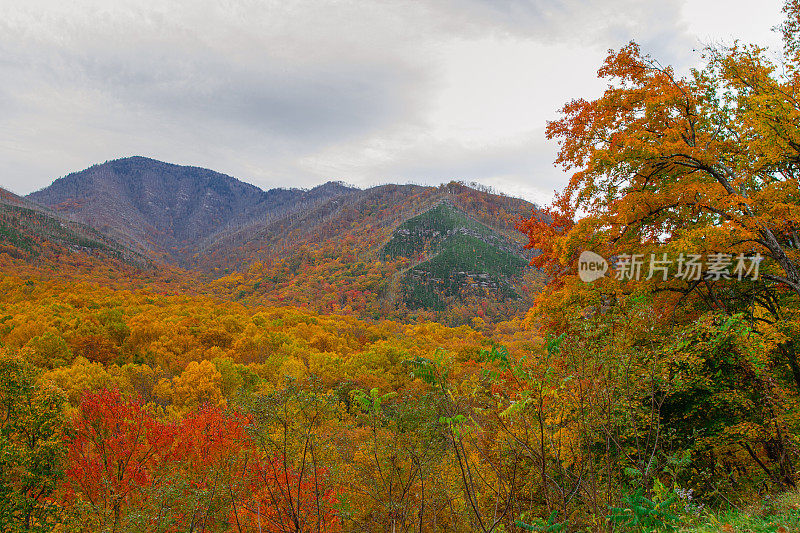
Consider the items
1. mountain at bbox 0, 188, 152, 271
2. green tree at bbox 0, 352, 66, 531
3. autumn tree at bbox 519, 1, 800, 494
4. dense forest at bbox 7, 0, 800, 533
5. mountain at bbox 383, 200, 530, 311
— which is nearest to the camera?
dense forest at bbox 7, 0, 800, 533

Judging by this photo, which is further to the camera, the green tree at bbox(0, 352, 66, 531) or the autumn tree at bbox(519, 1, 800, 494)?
the green tree at bbox(0, 352, 66, 531)

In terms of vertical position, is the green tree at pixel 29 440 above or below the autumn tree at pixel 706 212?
below

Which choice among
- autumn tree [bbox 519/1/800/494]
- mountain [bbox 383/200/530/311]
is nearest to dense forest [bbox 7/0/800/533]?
autumn tree [bbox 519/1/800/494]

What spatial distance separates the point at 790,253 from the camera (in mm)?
8586

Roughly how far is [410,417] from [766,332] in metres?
6.48

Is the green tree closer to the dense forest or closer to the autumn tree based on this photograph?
the dense forest

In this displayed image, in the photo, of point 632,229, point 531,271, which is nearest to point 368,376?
point 632,229

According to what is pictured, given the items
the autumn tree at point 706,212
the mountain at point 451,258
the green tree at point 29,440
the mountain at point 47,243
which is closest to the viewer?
the autumn tree at point 706,212

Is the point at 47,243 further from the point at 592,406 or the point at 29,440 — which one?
the point at 592,406

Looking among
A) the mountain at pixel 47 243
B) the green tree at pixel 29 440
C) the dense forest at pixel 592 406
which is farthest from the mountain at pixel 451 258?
the green tree at pixel 29 440

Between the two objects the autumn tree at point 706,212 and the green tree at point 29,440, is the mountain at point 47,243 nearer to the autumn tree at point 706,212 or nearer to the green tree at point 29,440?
the green tree at point 29,440

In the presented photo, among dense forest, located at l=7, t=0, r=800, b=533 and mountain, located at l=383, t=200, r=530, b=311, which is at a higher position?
mountain, located at l=383, t=200, r=530, b=311

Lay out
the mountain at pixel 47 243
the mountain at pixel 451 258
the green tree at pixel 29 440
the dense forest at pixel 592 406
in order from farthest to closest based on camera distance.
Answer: the mountain at pixel 451 258 < the mountain at pixel 47 243 < the green tree at pixel 29 440 < the dense forest at pixel 592 406

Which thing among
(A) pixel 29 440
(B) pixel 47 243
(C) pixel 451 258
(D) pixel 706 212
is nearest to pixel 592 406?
(D) pixel 706 212
